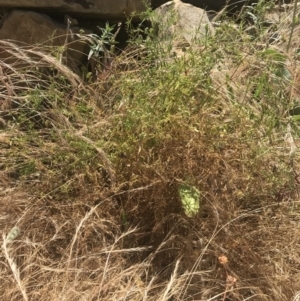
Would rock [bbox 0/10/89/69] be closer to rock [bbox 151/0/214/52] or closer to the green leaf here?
rock [bbox 151/0/214/52]

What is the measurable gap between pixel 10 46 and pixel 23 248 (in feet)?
2.57

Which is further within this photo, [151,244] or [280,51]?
[280,51]

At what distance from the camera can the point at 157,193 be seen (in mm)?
1909

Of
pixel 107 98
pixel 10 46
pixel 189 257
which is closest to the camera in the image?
pixel 189 257

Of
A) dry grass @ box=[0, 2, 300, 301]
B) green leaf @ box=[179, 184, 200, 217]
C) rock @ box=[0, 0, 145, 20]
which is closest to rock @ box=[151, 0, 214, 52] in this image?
rock @ box=[0, 0, 145, 20]

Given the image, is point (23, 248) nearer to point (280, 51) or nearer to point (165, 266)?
point (165, 266)

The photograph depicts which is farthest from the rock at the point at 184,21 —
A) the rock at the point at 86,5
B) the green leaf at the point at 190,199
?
the green leaf at the point at 190,199

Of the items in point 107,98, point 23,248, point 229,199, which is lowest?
point 23,248

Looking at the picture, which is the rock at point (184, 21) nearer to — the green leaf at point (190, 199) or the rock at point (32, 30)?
the rock at point (32, 30)

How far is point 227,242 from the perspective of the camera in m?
1.88

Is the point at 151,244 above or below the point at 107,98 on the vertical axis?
below

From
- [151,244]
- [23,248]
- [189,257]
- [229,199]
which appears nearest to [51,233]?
[23,248]

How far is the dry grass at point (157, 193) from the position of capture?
6.04 feet

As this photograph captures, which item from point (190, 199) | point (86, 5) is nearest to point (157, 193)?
point (190, 199)
